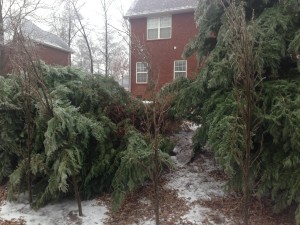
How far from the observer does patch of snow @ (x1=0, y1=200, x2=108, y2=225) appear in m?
4.79

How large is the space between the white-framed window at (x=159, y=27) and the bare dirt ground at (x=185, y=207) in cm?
1099

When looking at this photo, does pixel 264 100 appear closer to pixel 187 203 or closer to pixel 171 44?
pixel 187 203

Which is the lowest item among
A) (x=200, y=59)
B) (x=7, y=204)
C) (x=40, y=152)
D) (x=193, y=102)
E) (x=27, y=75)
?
(x=7, y=204)

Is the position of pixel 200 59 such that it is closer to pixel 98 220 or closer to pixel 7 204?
pixel 98 220

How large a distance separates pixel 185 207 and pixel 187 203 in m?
0.13

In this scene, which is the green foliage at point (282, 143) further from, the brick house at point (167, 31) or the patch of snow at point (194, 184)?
the brick house at point (167, 31)

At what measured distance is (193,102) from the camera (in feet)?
16.9

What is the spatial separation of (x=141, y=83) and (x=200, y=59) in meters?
10.4

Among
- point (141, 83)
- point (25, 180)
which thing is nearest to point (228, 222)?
point (25, 180)

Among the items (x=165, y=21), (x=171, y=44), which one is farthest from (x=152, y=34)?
(x=171, y=44)

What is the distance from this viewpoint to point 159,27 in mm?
15758

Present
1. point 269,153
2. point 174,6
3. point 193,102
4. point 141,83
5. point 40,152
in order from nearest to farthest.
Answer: point 269,153 → point 193,102 → point 40,152 → point 174,6 → point 141,83

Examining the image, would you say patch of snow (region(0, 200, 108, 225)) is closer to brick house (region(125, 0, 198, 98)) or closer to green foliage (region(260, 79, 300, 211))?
green foliage (region(260, 79, 300, 211))

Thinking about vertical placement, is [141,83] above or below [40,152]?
above
